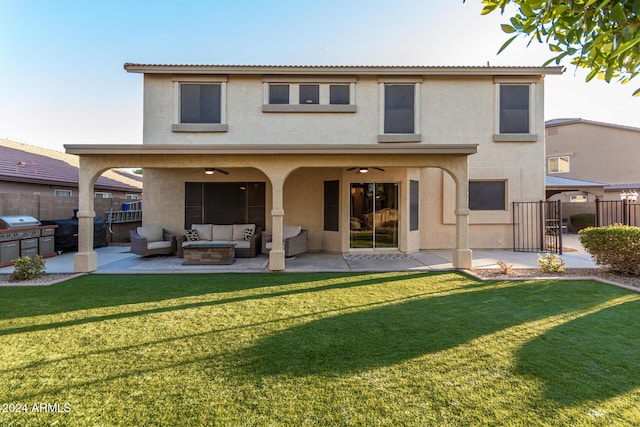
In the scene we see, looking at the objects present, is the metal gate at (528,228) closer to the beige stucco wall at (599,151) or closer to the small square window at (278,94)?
the small square window at (278,94)

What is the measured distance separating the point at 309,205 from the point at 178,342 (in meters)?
7.66

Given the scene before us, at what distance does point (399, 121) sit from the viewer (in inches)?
423

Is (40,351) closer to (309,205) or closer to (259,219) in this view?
(259,219)

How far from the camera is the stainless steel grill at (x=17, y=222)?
8297mm

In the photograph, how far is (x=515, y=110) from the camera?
1087 cm

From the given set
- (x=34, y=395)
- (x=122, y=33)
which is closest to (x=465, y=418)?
(x=34, y=395)

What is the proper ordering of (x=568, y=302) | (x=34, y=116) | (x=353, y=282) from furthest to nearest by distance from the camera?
(x=34, y=116) < (x=353, y=282) < (x=568, y=302)

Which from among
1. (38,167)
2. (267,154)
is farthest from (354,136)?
(38,167)

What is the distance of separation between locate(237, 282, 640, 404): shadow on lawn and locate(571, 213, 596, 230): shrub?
47.1 ft

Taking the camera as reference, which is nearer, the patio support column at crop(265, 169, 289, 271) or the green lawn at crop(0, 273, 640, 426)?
the green lawn at crop(0, 273, 640, 426)

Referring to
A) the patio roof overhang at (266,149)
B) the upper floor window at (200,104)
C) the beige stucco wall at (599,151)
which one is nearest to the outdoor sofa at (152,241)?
the patio roof overhang at (266,149)

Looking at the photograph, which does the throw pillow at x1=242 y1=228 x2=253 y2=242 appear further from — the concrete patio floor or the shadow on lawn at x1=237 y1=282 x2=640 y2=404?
the shadow on lawn at x1=237 y1=282 x2=640 y2=404

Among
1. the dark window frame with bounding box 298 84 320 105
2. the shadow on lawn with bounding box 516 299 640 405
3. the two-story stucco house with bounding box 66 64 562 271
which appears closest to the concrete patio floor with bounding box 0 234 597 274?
the two-story stucco house with bounding box 66 64 562 271

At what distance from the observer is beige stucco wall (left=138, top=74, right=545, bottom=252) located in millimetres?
10406
